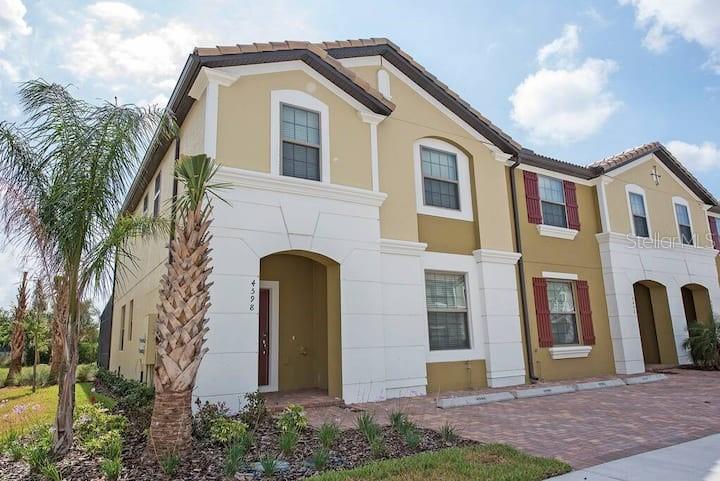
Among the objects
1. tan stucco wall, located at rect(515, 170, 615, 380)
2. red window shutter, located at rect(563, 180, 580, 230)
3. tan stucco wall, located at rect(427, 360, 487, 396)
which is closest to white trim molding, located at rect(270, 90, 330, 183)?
tan stucco wall, located at rect(427, 360, 487, 396)

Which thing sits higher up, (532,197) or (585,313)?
(532,197)

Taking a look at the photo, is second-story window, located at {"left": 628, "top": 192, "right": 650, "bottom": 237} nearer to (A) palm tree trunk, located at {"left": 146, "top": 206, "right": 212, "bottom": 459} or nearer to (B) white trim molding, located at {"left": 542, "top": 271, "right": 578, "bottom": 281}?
(B) white trim molding, located at {"left": 542, "top": 271, "right": 578, "bottom": 281}

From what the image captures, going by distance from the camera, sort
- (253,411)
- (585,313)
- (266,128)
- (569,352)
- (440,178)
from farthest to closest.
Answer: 1. (585,313)
2. (569,352)
3. (440,178)
4. (266,128)
5. (253,411)

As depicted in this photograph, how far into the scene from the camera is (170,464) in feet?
17.0

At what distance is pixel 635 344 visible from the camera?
49.8 feet

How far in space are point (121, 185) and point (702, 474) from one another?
8088 millimetres

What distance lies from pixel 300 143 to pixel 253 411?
5.56 m

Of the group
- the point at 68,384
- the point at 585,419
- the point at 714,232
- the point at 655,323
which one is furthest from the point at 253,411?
the point at 714,232

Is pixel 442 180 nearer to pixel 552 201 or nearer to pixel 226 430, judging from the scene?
pixel 552 201

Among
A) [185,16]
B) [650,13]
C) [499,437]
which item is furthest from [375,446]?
[650,13]

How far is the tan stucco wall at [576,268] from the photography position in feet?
44.8

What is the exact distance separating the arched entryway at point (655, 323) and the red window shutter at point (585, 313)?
3.28 meters

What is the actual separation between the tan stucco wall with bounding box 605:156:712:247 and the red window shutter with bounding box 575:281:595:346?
2.60 m

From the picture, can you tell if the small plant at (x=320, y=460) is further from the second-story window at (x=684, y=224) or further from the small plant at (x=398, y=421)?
the second-story window at (x=684, y=224)
